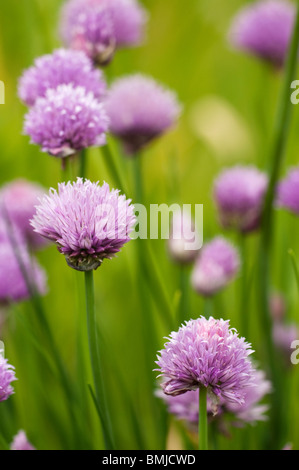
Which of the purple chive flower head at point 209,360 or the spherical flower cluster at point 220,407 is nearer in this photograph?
the purple chive flower head at point 209,360

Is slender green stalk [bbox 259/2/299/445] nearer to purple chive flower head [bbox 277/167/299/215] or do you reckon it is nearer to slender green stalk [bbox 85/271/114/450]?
purple chive flower head [bbox 277/167/299/215]

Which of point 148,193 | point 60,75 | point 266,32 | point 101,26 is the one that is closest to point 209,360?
point 60,75

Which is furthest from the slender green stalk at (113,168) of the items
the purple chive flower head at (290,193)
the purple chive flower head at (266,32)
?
the purple chive flower head at (266,32)

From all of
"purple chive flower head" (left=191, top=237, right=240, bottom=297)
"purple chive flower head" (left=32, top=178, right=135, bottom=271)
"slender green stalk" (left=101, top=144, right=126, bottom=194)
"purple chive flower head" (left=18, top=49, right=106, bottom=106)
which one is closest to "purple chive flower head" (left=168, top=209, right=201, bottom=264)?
"purple chive flower head" (left=191, top=237, right=240, bottom=297)

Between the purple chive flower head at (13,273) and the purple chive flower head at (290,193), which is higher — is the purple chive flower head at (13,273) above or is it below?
below

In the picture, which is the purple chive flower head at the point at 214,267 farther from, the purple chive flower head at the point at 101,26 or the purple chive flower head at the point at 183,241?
the purple chive flower head at the point at 101,26

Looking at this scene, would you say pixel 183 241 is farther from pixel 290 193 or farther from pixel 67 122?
pixel 67 122
